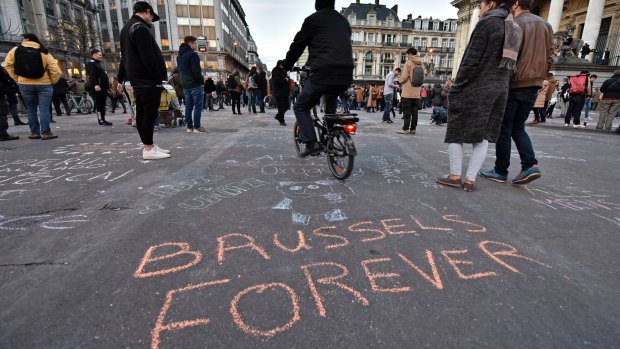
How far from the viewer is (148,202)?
3.06m

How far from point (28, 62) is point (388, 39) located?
82669 millimetres

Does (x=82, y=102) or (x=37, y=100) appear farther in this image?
(x=82, y=102)

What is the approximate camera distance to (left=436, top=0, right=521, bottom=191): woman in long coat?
10.8 ft

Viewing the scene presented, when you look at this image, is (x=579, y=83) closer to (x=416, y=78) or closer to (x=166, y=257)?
(x=416, y=78)

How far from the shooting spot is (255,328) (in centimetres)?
144

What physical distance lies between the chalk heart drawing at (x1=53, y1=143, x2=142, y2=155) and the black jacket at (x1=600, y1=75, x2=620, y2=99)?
42.8 ft

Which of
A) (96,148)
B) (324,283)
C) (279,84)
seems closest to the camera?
(324,283)

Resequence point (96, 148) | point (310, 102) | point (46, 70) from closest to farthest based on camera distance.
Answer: point (310, 102) < point (96, 148) < point (46, 70)

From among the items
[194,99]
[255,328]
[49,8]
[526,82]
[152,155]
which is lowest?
[255,328]

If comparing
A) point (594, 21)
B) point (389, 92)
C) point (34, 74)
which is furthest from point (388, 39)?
point (34, 74)

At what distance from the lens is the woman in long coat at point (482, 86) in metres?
3.30

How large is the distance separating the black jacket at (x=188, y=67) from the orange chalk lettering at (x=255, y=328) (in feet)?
22.8

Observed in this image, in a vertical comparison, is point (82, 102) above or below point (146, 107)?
below

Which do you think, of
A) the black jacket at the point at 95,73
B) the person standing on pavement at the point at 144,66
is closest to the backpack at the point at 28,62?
the person standing on pavement at the point at 144,66
